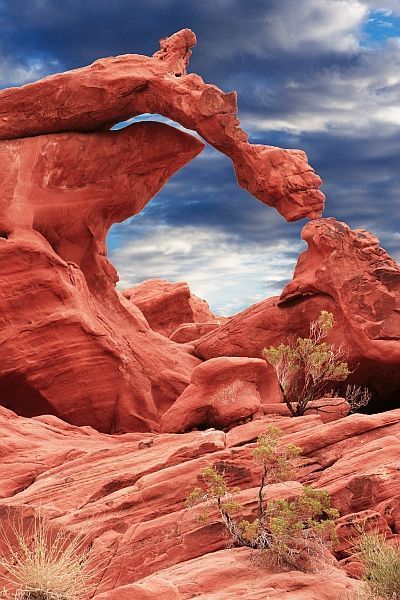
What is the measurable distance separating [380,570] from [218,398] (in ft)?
33.7

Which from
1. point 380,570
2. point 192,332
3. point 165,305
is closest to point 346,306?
point 192,332

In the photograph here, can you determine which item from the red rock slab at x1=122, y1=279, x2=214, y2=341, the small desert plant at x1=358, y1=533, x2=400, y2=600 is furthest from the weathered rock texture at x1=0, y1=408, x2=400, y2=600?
the red rock slab at x1=122, y1=279, x2=214, y2=341

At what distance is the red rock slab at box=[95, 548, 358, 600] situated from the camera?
35.8 ft

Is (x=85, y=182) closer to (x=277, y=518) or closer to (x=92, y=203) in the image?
(x=92, y=203)

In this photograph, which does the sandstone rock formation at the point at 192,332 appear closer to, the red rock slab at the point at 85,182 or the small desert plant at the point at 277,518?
the red rock slab at the point at 85,182

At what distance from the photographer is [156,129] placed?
29844mm

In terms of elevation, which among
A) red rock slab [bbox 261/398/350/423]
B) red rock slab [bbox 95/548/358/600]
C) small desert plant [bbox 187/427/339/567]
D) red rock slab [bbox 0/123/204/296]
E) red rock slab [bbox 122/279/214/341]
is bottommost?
red rock slab [bbox 95/548/358/600]

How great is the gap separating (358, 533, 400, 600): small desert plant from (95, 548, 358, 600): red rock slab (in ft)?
1.00

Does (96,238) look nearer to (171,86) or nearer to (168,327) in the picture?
(171,86)

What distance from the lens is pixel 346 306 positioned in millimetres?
26969

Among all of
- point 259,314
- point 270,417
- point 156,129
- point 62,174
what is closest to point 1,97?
point 62,174

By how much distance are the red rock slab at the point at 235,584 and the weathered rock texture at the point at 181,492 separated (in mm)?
16

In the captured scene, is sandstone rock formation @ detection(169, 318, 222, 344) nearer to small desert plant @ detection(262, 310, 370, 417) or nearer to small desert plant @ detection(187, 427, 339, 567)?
small desert plant @ detection(262, 310, 370, 417)

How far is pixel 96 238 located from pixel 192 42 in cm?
755
